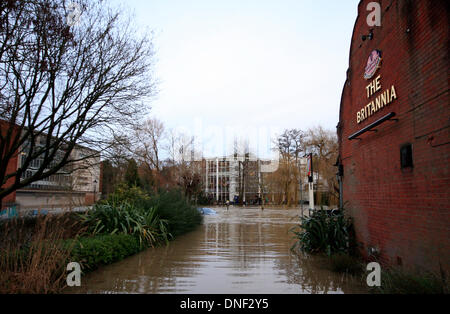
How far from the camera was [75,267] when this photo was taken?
4.75m

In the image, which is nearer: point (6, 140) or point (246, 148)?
point (6, 140)

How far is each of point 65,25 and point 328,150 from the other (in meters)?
29.4

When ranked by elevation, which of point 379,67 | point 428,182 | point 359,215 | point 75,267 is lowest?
point 75,267

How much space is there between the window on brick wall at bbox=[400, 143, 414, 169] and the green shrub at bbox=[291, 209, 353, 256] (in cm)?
295

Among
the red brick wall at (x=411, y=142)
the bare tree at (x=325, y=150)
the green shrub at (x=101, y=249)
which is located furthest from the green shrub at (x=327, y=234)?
the bare tree at (x=325, y=150)

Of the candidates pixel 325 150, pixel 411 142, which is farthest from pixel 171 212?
pixel 325 150

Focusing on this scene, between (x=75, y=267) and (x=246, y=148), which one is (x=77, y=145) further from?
(x=246, y=148)

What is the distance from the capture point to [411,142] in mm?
4719

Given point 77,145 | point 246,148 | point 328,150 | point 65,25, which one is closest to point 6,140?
point 77,145

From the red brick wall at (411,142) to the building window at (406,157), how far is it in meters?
0.12

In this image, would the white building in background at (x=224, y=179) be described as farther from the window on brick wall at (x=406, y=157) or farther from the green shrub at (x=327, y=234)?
the window on brick wall at (x=406, y=157)

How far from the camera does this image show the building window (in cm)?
477

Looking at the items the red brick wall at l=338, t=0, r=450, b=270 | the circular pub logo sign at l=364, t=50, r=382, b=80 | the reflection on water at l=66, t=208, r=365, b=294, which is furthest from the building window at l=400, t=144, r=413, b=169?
the reflection on water at l=66, t=208, r=365, b=294
